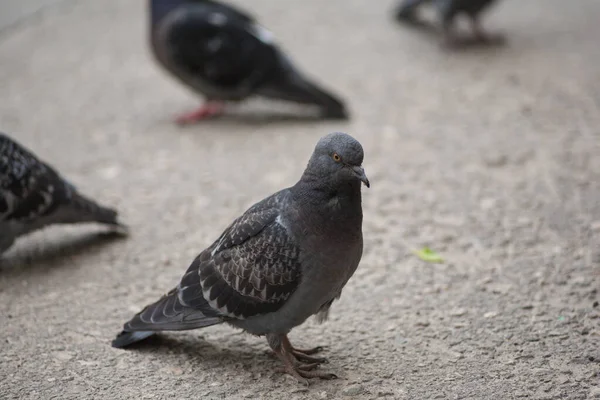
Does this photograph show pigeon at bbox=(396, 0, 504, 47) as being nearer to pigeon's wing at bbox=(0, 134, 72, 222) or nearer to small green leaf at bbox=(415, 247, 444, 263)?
small green leaf at bbox=(415, 247, 444, 263)

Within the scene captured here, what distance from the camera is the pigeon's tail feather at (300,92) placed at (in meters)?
7.38

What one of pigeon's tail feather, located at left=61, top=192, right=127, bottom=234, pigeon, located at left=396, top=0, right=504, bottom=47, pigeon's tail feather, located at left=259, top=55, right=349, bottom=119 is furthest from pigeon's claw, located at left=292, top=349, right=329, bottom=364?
pigeon, located at left=396, top=0, right=504, bottom=47

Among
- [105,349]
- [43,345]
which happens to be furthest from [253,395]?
[43,345]

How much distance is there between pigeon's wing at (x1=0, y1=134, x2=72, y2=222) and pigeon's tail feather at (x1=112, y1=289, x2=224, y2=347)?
4.37 feet

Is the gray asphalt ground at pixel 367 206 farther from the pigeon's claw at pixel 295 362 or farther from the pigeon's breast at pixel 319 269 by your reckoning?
the pigeon's breast at pixel 319 269

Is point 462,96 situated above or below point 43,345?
above

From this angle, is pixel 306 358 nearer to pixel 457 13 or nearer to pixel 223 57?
pixel 223 57

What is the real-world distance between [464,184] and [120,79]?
15.1ft

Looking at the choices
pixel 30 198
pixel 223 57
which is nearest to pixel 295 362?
pixel 30 198

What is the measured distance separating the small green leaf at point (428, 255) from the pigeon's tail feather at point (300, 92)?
271 centimetres

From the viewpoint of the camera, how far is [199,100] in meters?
8.31

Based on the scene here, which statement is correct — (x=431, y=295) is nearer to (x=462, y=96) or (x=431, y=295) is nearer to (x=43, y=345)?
(x=43, y=345)

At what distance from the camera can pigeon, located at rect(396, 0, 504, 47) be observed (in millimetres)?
8961

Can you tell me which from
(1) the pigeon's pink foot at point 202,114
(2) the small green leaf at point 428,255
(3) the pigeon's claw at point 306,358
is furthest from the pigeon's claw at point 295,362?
(1) the pigeon's pink foot at point 202,114
